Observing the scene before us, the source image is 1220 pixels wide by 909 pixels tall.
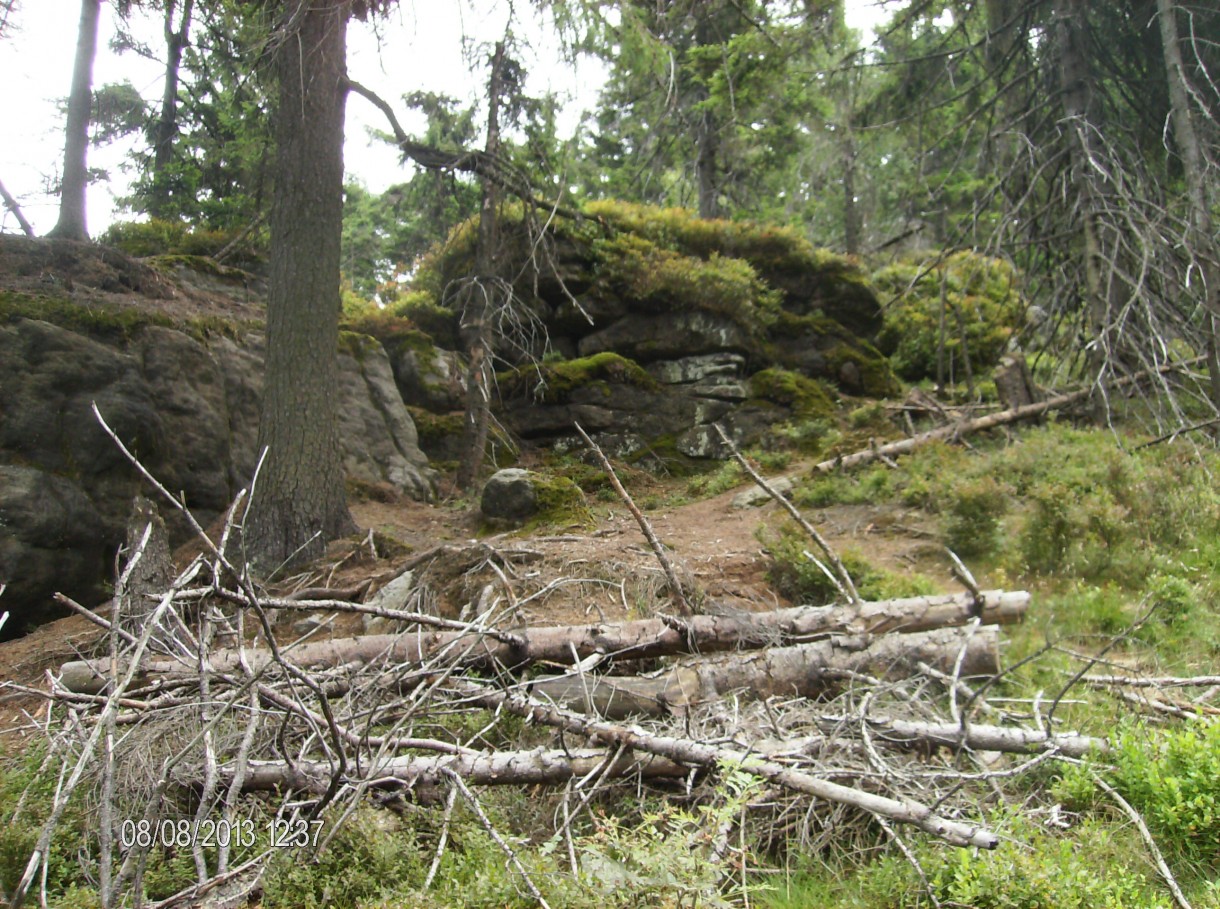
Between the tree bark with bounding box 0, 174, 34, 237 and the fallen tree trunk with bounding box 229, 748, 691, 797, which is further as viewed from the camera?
the tree bark with bounding box 0, 174, 34, 237

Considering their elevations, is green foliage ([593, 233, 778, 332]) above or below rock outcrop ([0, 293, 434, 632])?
above

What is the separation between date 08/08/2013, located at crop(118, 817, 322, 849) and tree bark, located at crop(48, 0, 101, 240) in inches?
442

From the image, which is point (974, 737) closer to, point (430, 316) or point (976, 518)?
point (976, 518)

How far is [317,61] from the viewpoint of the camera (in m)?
7.86

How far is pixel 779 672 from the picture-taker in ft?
15.5

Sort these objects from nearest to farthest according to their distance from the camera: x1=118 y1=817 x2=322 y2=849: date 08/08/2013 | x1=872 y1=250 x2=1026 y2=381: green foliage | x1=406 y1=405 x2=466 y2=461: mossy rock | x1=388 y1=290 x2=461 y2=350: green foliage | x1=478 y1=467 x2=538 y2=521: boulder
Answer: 1. x1=118 y1=817 x2=322 y2=849: date 08/08/2013
2. x1=478 y1=467 x2=538 y2=521: boulder
3. x1=406 y1=405 x2=466 y2=461: mossy rock
4. x1=388 y1=290 x2=461 y2=350: green foliage
5. x1=872 y1=250 x2=1026 y2=381: green foliage

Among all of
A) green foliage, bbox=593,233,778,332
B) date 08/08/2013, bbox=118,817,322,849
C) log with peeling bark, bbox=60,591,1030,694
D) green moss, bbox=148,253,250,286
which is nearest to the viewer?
date 08/08/2013, bbox=118,817,322,849

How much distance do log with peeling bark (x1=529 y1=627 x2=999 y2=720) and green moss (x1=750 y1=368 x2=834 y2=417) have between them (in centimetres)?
808

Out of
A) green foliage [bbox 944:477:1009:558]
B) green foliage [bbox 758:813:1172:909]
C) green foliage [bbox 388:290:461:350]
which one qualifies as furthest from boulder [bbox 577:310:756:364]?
green foliage [bbox 758:813:1172:909]

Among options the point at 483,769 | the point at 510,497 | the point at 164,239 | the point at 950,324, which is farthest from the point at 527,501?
the point at 950,324

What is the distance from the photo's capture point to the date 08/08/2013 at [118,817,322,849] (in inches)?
122

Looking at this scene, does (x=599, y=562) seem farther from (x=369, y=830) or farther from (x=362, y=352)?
(x=362, y=352)

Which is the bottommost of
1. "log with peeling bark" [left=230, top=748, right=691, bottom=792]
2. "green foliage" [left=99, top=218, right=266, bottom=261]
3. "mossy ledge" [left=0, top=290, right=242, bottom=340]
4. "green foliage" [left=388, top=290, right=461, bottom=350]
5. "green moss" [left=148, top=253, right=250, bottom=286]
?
"log with peeling bark" [left=230, top=748, right=691, bottom=792]

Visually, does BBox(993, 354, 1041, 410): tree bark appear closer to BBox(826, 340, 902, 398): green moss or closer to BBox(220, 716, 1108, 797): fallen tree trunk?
BBox(826, 340, 902, 398): green moss
